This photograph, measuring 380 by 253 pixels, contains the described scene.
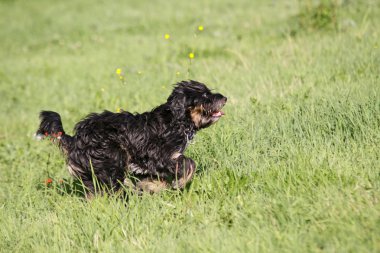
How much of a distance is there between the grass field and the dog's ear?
0.55m

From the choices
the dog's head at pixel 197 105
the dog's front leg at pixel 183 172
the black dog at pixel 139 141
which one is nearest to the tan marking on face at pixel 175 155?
the black dog at pixel 139 141

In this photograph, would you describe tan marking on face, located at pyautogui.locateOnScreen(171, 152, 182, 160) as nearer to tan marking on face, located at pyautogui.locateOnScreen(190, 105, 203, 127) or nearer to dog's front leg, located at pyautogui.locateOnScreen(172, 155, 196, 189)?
dog's front leg, located at pyautogui.locateOnScreen(172, 155, 196, 189)

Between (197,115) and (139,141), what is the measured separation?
63cm

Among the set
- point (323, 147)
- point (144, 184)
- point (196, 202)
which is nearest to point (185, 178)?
point (196, 202)

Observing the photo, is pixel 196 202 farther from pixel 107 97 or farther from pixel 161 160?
pixel 107 97

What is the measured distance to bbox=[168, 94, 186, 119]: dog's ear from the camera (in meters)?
4.87

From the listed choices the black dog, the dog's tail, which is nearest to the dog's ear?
the black dog

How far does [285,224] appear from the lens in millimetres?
3631

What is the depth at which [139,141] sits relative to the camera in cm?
479

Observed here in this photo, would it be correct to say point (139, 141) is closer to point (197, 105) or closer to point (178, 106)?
point (178, 106)

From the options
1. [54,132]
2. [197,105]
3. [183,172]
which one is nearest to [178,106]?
[197,105]

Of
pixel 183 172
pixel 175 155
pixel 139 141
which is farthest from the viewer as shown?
pixel 139 141

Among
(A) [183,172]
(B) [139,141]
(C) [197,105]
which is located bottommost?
(A) [183,172]

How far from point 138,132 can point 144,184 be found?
0.50 metres
